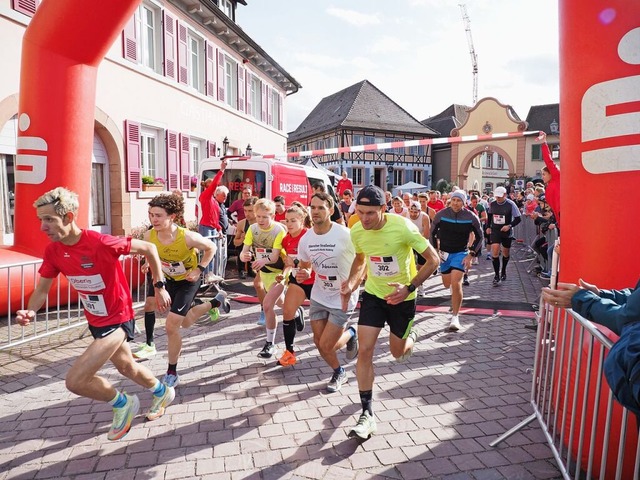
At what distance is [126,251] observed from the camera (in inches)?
144

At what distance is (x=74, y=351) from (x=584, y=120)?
5999mm

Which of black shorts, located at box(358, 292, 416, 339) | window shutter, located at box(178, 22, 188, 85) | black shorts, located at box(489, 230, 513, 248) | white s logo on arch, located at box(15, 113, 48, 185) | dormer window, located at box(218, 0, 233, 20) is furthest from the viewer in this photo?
dormer window, located at box(218, 0, 233, 20)

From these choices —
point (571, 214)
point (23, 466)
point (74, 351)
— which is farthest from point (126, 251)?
point (571, 214)

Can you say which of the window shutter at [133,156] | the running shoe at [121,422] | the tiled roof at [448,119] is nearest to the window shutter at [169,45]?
the window shutter at [133,156]

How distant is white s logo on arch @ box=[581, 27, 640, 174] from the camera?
10.4 ft

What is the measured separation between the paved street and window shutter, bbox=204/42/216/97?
43.5ft

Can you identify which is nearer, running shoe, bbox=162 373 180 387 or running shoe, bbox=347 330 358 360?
running shoe, bbox=162 373 180 387

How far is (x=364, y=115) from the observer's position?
153 feet

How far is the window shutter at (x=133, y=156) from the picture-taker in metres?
13.2

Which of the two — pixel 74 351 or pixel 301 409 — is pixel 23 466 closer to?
pixel 301 409

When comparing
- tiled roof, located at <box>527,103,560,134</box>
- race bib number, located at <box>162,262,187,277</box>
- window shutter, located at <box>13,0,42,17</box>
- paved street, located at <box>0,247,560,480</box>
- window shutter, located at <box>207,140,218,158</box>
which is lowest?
paved street, located at <box>0,247,560,480</box>

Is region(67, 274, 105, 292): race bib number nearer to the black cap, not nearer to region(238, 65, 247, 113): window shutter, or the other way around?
the black cap

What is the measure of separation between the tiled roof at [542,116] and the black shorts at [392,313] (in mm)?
55758

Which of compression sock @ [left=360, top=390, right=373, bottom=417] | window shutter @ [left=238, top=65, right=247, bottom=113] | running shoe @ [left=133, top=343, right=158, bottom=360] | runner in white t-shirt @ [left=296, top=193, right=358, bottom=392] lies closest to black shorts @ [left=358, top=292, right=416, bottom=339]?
runner in white t-shirt @ [left=296, top=193, right=358, bottom=392]
